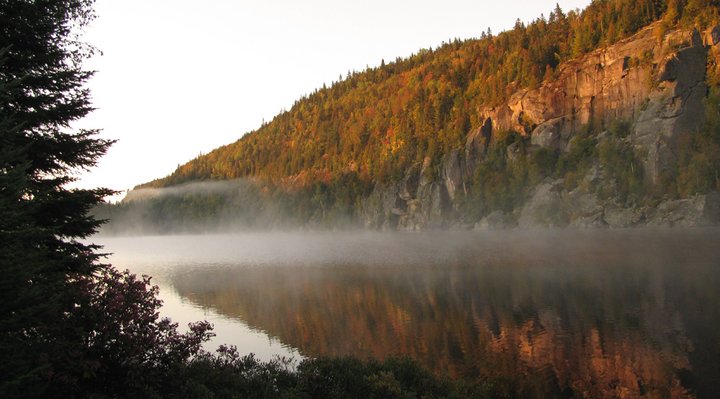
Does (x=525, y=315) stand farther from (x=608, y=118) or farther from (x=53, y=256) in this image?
(x=608, y=118)

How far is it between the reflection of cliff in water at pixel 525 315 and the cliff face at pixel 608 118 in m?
69.0

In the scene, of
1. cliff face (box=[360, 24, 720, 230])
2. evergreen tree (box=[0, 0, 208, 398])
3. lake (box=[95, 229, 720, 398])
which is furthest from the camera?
cliff face (box=[360, 24, 720, 230])

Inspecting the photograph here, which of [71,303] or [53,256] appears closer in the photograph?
[71,303]

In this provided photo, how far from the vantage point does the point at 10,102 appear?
14133mm

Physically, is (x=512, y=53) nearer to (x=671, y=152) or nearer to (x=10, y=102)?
(x=671, y=152)

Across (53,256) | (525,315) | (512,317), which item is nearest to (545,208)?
(525,315)

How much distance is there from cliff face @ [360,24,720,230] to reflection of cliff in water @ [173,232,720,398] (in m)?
69.0

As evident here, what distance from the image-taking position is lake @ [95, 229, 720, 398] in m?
21.3

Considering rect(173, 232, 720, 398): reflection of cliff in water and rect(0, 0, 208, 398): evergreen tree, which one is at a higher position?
rect(0, 0, 208, 398): evergreen tree

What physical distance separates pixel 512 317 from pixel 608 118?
439 ft

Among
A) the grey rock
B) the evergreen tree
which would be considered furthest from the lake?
the grey rock

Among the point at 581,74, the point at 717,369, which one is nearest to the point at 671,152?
the point at 581,74

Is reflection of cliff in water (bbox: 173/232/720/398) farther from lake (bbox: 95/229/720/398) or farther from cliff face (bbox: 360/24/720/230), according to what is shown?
cliff face (bbox: 360/24/720/230)

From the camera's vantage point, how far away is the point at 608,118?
144625mm
